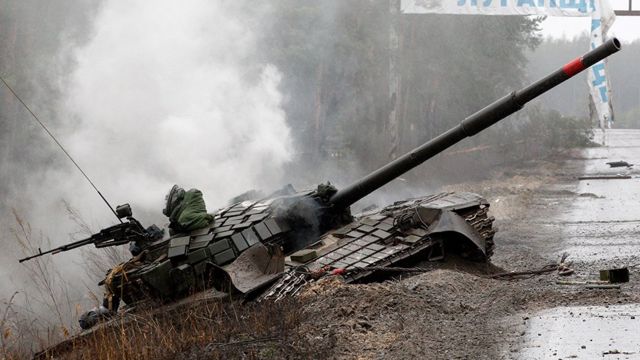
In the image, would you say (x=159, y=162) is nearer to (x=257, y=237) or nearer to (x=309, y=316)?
(x=257, y=237)

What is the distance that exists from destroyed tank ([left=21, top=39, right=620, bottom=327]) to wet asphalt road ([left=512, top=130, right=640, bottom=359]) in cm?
184

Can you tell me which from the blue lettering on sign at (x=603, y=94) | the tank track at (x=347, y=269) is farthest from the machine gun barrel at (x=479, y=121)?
the blue lettering on sign at (x=603, y=94)

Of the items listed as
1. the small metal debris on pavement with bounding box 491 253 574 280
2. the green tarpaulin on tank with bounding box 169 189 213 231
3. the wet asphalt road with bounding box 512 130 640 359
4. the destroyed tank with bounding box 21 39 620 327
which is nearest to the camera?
the wet asphalt road with bounding box 512 130 640 359

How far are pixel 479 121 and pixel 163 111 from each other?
8.13m

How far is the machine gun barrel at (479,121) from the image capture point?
31.0 ft

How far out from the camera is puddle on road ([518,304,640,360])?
6.84 metres

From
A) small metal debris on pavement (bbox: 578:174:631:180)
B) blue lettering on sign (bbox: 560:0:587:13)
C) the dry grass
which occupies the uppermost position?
blue lettering on sign (bbox: 560:0:587:13)

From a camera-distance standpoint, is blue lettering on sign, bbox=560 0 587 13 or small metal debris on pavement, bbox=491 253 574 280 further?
blue lettering on sign, bbox=560 0 587 13

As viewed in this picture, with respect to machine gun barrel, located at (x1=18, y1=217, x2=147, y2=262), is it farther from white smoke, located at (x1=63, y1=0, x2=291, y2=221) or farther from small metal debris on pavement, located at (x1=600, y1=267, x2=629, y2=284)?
small metal debris on pavement, located at (x1=600, y1=267, x2=629, y2=284)

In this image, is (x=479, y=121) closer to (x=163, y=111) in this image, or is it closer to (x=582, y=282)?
(x=582, y=282)

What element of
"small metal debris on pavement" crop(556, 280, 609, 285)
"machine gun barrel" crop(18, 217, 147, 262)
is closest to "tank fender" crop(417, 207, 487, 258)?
"small metal debris on pavement" crop(556, 280, 609, 285)

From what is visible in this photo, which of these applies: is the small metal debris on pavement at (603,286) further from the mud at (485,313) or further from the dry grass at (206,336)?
the dry grass at (206,336)

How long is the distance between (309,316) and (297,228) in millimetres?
2851

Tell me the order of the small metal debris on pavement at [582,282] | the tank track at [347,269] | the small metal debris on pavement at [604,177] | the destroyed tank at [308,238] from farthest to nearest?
the small metal debris on pavement at [604,177], the destroyed tank at [308,238], the small metal debris on pavement at [582,282], the tank track at [347,269]
